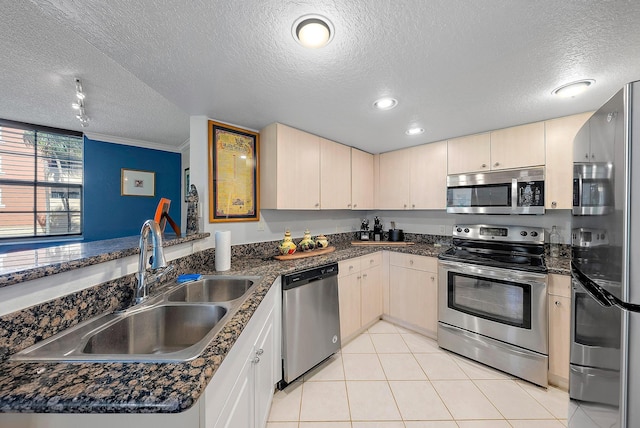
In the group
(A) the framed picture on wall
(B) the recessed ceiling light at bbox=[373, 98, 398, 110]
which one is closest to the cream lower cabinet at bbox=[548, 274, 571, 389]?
(B) the recessed ceiling light at bbox=[373, 98, 398, 110]

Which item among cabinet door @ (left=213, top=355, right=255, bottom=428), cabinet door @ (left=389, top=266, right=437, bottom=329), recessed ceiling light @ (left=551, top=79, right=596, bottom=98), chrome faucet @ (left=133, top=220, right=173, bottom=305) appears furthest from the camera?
cabinet door @ (left=389, top=266, right=437, bottom=329)

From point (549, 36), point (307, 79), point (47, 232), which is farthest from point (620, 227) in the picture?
point (47, 232)

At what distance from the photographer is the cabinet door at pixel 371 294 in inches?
101

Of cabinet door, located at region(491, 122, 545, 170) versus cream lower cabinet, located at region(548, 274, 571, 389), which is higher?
cabinet door, located at region(491, 122, 545, 170)

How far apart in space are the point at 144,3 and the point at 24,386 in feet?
4.39

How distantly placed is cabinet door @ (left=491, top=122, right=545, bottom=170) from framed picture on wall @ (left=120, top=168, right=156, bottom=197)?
15.7ft

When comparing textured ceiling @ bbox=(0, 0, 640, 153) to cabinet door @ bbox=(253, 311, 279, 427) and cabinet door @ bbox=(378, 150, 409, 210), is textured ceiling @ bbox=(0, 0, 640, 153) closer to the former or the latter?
cabinet door @ bbox=(378, 150, 409, 210)

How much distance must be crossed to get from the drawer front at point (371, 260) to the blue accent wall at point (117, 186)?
2.59 metres

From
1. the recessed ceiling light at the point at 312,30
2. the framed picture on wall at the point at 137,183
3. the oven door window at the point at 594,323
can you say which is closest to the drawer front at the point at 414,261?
the oven door window at the point at 594,323

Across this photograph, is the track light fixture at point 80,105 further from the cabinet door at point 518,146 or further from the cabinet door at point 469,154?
the cabinet door at point 518,146

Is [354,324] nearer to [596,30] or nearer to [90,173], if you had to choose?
[596,30]

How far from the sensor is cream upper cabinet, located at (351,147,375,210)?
3012mm

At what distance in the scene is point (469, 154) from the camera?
2.49 metres

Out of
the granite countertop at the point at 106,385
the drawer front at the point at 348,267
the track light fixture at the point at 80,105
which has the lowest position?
the drawer front at the point at 348,267
